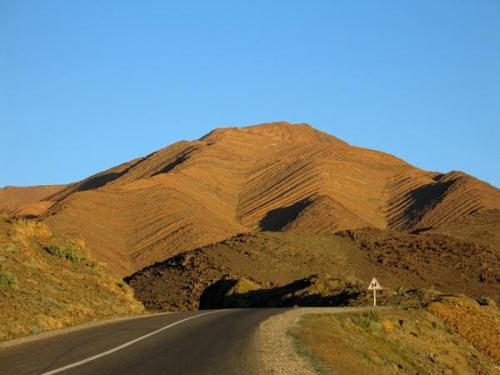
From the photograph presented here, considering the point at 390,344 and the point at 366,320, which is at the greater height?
the point at 366,320

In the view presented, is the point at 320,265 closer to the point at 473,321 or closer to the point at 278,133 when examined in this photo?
the point at 473,321

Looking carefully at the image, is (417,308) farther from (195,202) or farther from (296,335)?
(195,202)

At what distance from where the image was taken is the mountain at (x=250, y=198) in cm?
8775

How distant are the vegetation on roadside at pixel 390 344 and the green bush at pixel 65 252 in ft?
35.9

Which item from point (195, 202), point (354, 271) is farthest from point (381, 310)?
point (195, 202)

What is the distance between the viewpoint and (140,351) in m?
14.2

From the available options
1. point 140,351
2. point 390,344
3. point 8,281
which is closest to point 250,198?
point 390,344

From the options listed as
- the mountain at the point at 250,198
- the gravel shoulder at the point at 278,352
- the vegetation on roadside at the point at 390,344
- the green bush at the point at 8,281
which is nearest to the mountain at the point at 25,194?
the mountain at the point at 250,198

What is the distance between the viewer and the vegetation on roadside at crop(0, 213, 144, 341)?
20.5 m

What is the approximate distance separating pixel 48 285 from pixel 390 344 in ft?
36.1

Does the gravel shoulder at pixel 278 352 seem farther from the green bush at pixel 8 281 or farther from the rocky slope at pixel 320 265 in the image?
the rocky slope at pixel 320 265

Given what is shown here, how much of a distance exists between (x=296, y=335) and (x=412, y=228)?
8691cm

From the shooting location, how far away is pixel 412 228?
337 ft

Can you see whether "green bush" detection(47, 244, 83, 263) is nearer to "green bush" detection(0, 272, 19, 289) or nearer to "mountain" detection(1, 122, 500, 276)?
"green bush" detection(0, 272, 19, 289)
